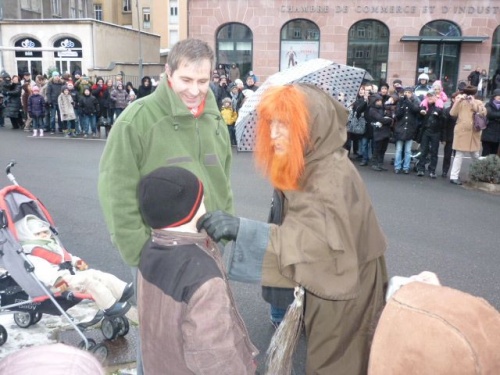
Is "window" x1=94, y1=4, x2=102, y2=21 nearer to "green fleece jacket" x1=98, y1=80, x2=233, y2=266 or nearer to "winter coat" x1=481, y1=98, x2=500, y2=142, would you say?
"winter coat" x1=481, y1=98, x2=500, y2=142

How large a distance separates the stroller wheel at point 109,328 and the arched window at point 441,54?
19.6 metres

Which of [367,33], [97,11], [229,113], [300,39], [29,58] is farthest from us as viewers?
[97,11]

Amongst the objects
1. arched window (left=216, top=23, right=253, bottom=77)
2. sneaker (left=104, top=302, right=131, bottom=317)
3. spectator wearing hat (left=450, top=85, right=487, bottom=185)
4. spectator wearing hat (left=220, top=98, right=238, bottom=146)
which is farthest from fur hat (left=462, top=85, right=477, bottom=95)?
arched window (left=216, top=23, right=253, bottom=77)

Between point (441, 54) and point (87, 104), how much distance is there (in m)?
14.1

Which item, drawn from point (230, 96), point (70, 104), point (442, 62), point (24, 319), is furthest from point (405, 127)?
point (442, 62)

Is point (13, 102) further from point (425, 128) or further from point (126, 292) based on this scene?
point (126, 292)

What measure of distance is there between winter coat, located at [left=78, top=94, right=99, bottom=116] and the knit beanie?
13685mm

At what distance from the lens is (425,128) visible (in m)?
10.1

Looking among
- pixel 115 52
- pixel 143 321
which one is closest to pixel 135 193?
pixel 143 321

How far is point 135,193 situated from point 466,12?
70.6 feet

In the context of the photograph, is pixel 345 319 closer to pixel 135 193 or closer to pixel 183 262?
pixel 183 262

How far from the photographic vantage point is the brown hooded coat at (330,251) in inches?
79.4

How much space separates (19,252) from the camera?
3.62 metres

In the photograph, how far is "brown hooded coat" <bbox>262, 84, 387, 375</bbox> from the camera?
2016 mm
